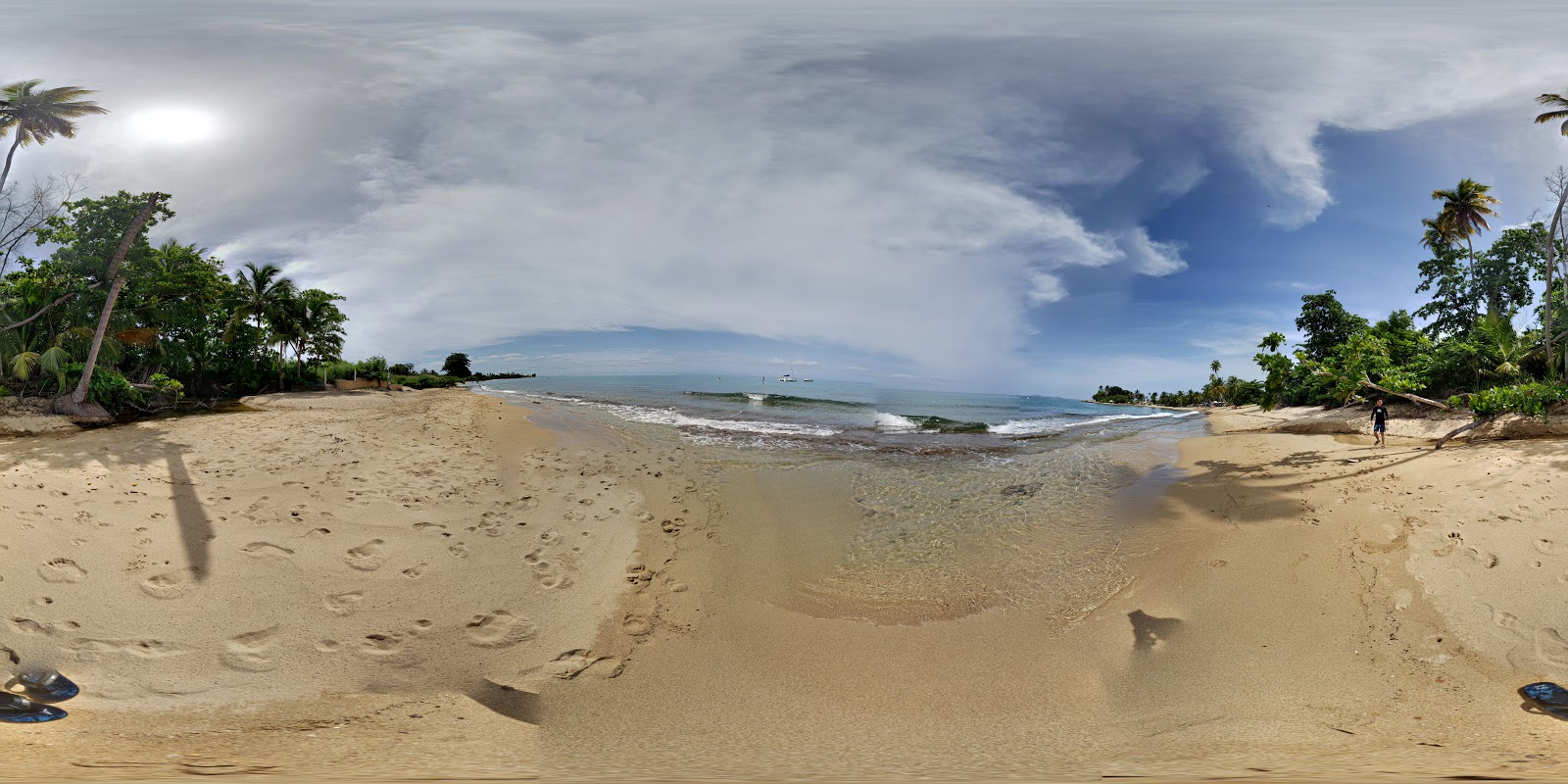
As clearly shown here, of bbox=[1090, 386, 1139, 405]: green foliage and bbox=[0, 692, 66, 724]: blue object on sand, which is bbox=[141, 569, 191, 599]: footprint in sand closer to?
bbox=[0, 692, 66, 724]: blue object on sand

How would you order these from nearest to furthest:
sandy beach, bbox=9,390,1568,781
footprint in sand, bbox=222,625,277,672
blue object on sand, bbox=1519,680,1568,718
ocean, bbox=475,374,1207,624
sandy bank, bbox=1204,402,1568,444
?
sandy beach, bbox=9,390,1568,781
blue object on sand, bbox=1519,680,1568,718
footprint in sand, bbox=222,625,277,672
ocean, bbox=475,374,1207,624
sandy bank, bbox=1204,402,1568,444

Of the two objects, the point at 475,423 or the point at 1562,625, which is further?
the point at 475,423

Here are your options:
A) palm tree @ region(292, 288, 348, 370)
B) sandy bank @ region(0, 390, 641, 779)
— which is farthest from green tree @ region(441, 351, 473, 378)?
sandy bank @ region(0, 390, 641, 779)

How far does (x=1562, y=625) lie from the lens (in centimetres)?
468

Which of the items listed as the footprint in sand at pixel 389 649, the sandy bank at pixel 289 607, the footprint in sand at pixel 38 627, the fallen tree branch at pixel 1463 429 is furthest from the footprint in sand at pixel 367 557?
the fallen tree branch at pixel 1463 429

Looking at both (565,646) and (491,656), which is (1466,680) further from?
(491,656)

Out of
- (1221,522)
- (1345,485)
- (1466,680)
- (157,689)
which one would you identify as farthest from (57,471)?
(1345,485)

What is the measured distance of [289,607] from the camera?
4.76 metres

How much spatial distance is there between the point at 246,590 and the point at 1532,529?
1386cm

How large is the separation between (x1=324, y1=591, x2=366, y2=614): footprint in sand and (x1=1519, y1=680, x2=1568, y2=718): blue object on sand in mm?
9494

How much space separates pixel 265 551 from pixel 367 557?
0.95m

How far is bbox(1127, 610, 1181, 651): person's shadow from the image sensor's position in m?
4.83

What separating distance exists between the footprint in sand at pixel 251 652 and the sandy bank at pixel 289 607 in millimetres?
18

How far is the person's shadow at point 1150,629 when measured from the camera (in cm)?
483
